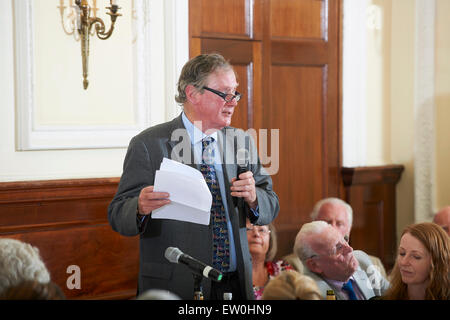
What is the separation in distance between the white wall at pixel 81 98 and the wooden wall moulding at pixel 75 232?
0.28 feet

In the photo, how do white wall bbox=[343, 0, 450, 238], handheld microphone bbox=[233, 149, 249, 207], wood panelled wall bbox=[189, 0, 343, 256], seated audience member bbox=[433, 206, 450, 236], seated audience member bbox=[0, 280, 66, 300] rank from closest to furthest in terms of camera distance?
1. seated audience member bbox=[0, 280, 66, 300]
2. handheld microphone bbox=[233, 149, 249, 207]
3. seated audience member bbox=[433, 206, 450, 236]
4. wood panelled wall bbox=[189, 0, 343, 256]
5. white wall bbox=[343, 0, 450, 238]

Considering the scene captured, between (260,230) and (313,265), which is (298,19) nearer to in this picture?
(260,230)

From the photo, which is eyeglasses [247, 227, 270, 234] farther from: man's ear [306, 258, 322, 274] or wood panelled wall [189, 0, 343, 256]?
man's ear [306, 258, 322, 274]

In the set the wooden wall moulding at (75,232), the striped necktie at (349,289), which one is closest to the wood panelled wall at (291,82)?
the wooden wall moulding at (75,232)

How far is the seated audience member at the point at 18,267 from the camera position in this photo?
1635 mm

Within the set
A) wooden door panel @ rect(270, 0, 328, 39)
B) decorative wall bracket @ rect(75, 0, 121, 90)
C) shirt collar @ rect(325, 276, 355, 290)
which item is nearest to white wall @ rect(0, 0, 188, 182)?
decorative wall bracket @ rect(75, 0, 121, 90)

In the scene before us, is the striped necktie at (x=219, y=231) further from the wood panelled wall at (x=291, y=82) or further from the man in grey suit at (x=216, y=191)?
the wood panelled wall at (x=291, y=82)

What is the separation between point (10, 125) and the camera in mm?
3428

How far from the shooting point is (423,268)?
220cm

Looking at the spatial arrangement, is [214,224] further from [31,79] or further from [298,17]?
[298,17]

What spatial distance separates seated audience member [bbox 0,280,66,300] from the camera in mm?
1534

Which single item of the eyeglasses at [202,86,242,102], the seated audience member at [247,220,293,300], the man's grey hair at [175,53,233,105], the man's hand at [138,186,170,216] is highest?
the man's grey hair at [175,53,233,105]

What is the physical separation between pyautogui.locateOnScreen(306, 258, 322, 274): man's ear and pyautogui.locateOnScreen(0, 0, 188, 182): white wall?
69.8 inches
